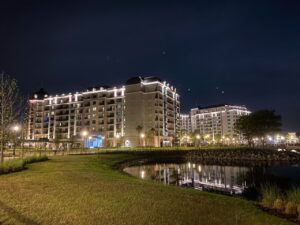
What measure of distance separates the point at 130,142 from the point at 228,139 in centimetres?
8761

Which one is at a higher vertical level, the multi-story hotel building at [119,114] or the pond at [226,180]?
the multi-story hotel building at [119,114]

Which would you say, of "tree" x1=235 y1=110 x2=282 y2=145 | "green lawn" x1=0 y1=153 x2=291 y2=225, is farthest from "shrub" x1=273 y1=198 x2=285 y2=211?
"tree" x1=235 y1=110 x2=282 y2=145

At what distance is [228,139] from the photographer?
166375 mm

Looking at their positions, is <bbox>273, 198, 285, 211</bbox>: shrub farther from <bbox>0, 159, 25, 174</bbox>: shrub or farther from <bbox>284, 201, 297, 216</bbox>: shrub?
<bbox>0, 159, 25, 174</bbox>: shrub

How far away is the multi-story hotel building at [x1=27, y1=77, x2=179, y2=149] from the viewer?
350 ft

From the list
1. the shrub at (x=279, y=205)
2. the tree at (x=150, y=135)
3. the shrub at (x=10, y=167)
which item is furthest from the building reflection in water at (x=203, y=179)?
the tree at (x=150, y=135)

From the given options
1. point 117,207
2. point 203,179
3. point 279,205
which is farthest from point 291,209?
point 203,179

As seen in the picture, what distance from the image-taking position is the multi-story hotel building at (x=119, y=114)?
350ft

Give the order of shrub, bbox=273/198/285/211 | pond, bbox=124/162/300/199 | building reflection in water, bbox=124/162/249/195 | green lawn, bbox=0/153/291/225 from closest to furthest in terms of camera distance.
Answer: green lawn, bbox=0/153/291/225, shrub, bbox=273/198/285/211, pond, bbox=124/162/300/199, building reflection in water, bbox=124/162/249/195

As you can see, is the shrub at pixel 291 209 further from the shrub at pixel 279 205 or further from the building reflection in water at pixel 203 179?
the building reflection in water at pixel 203 179

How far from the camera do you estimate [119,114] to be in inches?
4478

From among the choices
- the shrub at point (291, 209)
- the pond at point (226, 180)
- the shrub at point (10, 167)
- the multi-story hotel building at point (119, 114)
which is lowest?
the pond at point (226, 180)

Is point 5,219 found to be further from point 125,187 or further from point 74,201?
point 125,187

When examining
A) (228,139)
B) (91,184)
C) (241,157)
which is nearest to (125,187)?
(91,184)
